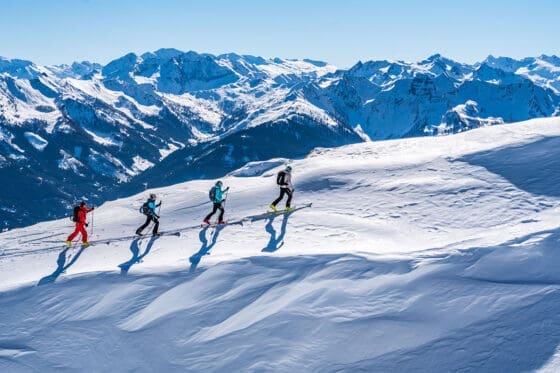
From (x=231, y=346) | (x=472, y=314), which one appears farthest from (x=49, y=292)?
(x=472, y=314)

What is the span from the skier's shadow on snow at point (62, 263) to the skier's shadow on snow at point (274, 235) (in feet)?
22.0

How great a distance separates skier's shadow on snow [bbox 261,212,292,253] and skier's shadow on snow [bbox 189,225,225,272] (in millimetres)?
1878

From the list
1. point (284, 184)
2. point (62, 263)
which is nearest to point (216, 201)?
point (284, 184)

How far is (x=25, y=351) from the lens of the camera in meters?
13.2

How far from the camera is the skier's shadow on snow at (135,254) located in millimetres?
16731

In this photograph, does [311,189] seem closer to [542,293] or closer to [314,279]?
[314,279]

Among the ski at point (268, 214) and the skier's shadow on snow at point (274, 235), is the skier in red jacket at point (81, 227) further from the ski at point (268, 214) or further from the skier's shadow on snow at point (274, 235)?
the skier's shadow on snow at point (274, 235)

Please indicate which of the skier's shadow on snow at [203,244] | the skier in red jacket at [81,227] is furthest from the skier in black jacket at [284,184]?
the skier in red jacket at [81,227]

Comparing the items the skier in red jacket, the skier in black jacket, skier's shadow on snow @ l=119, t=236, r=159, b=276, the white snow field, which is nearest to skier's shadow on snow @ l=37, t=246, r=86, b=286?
the white snow field

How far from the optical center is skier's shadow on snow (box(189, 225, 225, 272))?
16.5 meters

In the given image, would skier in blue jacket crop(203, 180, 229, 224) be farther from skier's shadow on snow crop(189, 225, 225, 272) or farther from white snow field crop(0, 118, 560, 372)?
white snow field crop(0, 118, 560, 372)

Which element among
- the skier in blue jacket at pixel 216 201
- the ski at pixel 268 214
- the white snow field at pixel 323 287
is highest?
the skier in blue jacket at pixel 216 201

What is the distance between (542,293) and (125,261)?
1247 centimetres

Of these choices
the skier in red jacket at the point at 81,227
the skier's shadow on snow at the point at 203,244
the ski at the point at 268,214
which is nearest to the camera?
the skier's shadow on snow at the point at 203,244
